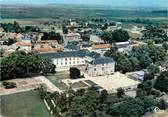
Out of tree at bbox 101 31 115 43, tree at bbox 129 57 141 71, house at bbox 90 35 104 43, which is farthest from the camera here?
tree at bbox 101 31 115 43

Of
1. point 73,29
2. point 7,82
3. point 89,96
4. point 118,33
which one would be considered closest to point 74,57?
point 7,82

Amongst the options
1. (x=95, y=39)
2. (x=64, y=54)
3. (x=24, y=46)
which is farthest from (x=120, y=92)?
(x=95, y=39)

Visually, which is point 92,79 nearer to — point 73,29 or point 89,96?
point 89,96

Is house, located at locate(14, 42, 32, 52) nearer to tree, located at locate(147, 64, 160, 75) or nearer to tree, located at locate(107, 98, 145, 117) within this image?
tree, located at locate(147, 64, 160, 75)

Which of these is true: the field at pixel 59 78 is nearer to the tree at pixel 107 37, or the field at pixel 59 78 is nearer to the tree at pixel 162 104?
the tree at pixel 162 104

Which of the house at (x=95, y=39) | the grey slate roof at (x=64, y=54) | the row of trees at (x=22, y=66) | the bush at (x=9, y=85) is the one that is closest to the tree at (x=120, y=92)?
the row of trees at (x=22, y=66)

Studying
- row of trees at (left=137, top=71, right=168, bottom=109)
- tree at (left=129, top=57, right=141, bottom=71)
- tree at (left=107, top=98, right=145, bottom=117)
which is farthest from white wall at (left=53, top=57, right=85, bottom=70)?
tree at (left=107, top=98, right=145, bottom=117)
